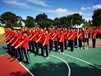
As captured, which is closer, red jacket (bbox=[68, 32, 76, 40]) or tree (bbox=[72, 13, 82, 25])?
red jacket (bbox=[68, 32, 76, 40])

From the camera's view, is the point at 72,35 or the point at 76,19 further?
the point at 76,19

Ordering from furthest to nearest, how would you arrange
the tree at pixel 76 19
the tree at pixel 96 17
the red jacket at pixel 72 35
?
1. the tree at pixel 76 19
2. the tree at pixel 96 17
3. the red jacket at pixel 72 35

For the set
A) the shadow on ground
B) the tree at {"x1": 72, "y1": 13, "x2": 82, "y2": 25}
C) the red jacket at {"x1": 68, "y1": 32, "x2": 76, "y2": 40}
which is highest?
the tree at {"x1": 72, "y1": 13, "x2": 82, "y2": 25}

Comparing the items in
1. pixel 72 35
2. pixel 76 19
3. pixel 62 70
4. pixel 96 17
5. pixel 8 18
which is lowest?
pixel 62 70

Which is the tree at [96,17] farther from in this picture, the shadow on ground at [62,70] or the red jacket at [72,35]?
the shadow on ground at [62,70]

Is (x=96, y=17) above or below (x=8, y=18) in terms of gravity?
below

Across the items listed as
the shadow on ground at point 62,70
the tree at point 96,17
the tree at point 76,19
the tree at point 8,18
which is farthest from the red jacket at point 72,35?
the tree at point 8,18

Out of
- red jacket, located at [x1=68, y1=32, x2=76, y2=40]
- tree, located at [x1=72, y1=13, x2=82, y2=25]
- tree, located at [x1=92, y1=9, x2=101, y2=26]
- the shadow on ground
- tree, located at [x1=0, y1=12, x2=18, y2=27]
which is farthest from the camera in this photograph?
tree, located at [x1=0, y1=12, x2=18, y2=27]

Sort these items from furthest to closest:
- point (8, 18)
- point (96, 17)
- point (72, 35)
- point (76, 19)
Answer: point (8, 18) < point (76, 19) < point (96, 17) < point (72, 35)

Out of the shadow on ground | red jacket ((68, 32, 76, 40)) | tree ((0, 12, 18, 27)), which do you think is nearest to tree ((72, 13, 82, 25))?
tree ((0, 12, 18, 27))

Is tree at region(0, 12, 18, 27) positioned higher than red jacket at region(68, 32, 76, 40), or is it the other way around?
tree at region(0, 12, 18, 27)

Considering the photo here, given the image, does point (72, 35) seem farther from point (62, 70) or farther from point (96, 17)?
point (96, 17)

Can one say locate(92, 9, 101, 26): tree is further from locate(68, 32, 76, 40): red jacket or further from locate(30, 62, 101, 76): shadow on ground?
locate(30, 62, 101, 76): shadow on ground

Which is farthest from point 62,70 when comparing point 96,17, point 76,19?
point 76,19
